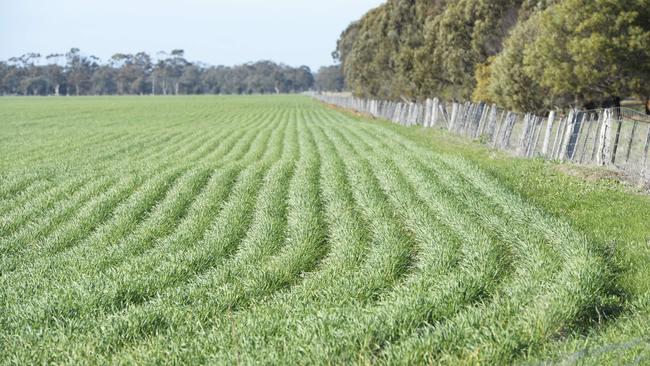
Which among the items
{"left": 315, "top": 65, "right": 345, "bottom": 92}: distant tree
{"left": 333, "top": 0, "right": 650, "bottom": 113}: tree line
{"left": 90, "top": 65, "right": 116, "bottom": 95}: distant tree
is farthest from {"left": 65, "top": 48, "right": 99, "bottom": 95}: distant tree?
{"left": 333, "top": 0, "right": 650, "bottom": 113}: tree line

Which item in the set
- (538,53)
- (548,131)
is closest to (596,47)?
(538,53)

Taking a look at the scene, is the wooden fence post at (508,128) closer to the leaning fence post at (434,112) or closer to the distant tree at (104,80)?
the leaning fence post at (434,112)

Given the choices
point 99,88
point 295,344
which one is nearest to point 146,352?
point 295,344

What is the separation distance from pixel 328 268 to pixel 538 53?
2003 centimetres

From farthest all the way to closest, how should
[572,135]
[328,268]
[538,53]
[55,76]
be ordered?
1. [55,76]
2. [538,53]
3. [572,135]
4. [328,268]

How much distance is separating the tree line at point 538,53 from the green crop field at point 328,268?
10.8 metres

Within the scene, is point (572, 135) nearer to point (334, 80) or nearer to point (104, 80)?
point (334, 80)

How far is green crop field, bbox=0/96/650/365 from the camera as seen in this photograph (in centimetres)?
511

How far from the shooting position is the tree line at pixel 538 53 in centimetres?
2242

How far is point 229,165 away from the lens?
631 inches

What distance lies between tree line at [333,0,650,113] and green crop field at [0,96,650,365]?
10835 millimetres

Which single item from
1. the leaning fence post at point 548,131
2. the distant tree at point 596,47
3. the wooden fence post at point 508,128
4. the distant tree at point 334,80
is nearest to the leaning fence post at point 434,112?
the distant tree at point 596,47

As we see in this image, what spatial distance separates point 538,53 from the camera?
959 inches

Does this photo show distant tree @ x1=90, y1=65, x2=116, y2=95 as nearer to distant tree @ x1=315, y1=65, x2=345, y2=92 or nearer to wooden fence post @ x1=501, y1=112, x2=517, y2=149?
distant tree @ x1=315, y1=65, x2=345, y2=92
